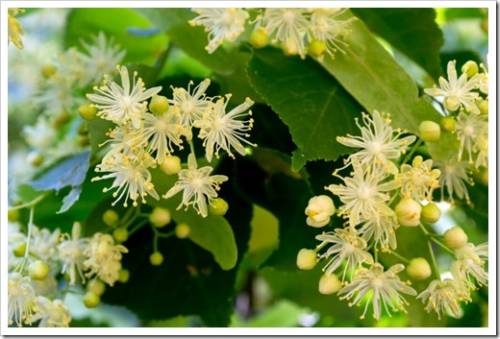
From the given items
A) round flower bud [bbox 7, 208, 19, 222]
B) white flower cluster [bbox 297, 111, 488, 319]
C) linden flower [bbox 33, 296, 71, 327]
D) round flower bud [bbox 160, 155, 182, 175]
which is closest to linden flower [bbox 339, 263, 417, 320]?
white flower cluster [bbox 297, 111, 488, 319]

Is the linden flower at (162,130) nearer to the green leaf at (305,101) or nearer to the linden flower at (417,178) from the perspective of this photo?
the green leaf at (305,101)

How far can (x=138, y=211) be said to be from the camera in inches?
34.4

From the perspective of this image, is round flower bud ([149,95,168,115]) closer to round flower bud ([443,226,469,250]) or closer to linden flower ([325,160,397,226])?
linden flower ([325,160,397,226])

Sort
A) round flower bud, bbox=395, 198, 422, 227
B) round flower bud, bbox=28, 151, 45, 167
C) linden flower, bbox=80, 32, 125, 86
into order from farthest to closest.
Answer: round flower bud, bbox=28, 151, 45, 167 < linden flower, bbox=80, 32, 125, 86 < round flower bud, bbox=395, 198, 422, 227

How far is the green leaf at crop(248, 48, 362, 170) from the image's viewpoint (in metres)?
0.76

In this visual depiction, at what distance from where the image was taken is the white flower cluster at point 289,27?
31.5 inches

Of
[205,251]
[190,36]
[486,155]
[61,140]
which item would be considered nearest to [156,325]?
[205,251]

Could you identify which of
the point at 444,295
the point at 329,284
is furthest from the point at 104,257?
the point at 444,295

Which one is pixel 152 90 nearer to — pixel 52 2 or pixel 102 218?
pixel 102 218

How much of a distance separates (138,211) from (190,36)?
0.22m

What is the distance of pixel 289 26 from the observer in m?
0.81

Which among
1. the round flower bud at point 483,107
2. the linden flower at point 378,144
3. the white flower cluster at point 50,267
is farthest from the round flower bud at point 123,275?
the round flower bud at point 483,107

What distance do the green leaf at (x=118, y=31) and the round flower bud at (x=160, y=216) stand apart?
0.35m

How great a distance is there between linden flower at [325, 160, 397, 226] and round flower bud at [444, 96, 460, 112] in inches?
4.3
